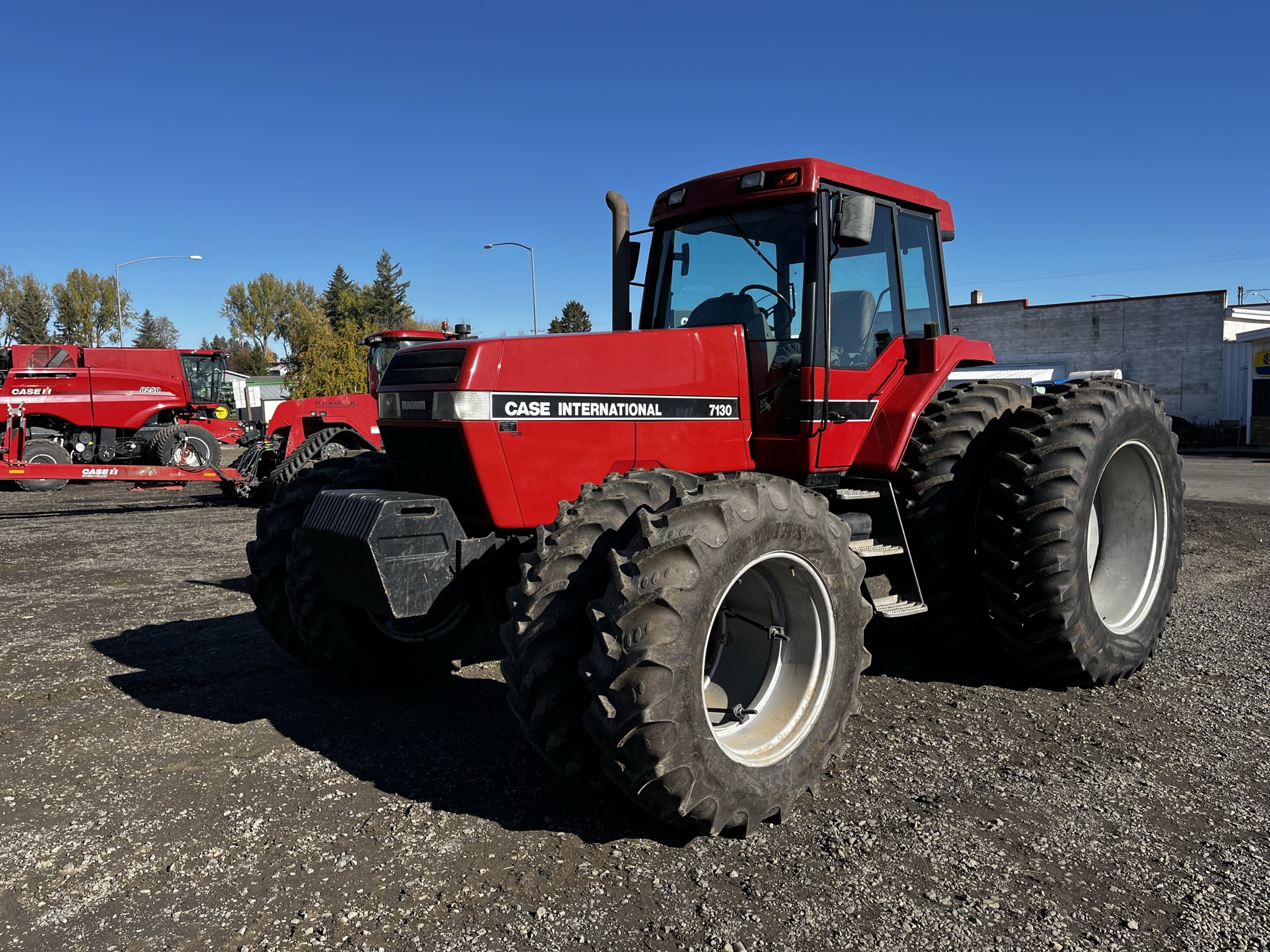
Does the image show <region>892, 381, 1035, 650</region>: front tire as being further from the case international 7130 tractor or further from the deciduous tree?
the deciduous tree

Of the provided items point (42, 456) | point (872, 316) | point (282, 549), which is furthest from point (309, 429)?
point (872, 316)

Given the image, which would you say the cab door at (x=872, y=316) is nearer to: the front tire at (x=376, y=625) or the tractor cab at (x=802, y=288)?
the tractor cab at (x=802, y=288)

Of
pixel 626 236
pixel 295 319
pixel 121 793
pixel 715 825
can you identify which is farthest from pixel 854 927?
pixel 295 319

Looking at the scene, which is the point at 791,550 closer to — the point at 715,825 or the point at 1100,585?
the point at 715,825

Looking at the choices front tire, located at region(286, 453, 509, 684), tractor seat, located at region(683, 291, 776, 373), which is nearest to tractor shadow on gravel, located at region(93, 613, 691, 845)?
front tire, located at region(286, 453, 509, 684)

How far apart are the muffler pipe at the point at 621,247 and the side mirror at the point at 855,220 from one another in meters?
1.46

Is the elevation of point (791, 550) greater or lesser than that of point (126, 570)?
greater

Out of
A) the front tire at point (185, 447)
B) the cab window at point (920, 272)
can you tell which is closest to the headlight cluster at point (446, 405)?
the cab window at point (920, 272)

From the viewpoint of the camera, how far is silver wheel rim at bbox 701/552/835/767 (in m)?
3.70

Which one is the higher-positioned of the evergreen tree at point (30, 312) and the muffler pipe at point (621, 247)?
the evergreen tree at point (30, 312)

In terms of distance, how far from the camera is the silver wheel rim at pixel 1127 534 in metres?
5.63

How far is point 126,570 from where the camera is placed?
29.6 feet

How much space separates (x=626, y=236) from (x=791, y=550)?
2.61 meters

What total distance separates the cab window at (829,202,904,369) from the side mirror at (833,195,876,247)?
342mm
